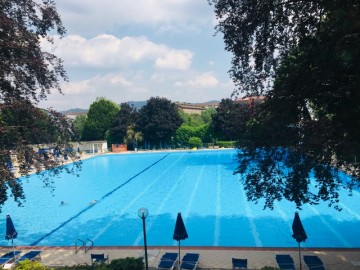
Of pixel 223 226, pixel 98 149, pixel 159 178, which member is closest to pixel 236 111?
pixel 223 226

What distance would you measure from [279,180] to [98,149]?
50.4m

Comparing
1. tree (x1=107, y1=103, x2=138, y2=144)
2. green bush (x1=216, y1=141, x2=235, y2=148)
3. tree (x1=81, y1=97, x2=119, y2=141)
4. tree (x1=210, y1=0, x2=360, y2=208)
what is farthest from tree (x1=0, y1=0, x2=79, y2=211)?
tree (x1=81, y1=97, x2=119, y2=141)

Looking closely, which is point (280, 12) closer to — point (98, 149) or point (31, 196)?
point (31, 196)

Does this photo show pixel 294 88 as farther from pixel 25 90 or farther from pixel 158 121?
pixel 158 121

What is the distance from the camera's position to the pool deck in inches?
445

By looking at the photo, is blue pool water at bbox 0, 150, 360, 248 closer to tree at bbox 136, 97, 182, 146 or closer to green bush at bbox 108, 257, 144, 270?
green bush at bbox 108, 257, 144, 270

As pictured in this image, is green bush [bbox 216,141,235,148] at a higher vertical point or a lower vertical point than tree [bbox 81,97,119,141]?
lower

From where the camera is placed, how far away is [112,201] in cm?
2316

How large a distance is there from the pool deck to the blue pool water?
1885mm

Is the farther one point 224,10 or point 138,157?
point 138,157

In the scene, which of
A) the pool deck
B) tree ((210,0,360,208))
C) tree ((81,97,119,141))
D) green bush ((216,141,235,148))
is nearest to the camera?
tree ((210,0,360,208))

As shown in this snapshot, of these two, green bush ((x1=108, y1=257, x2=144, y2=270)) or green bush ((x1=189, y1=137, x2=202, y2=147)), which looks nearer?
green bush ((x1=108, y1=257, x2=144, y2=270))

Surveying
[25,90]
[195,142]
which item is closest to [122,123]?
[195,142]

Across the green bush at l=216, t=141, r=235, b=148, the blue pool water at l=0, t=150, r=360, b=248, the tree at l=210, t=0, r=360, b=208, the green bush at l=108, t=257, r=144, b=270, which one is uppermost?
the tree at l=210, t=0, r=360, b=208
